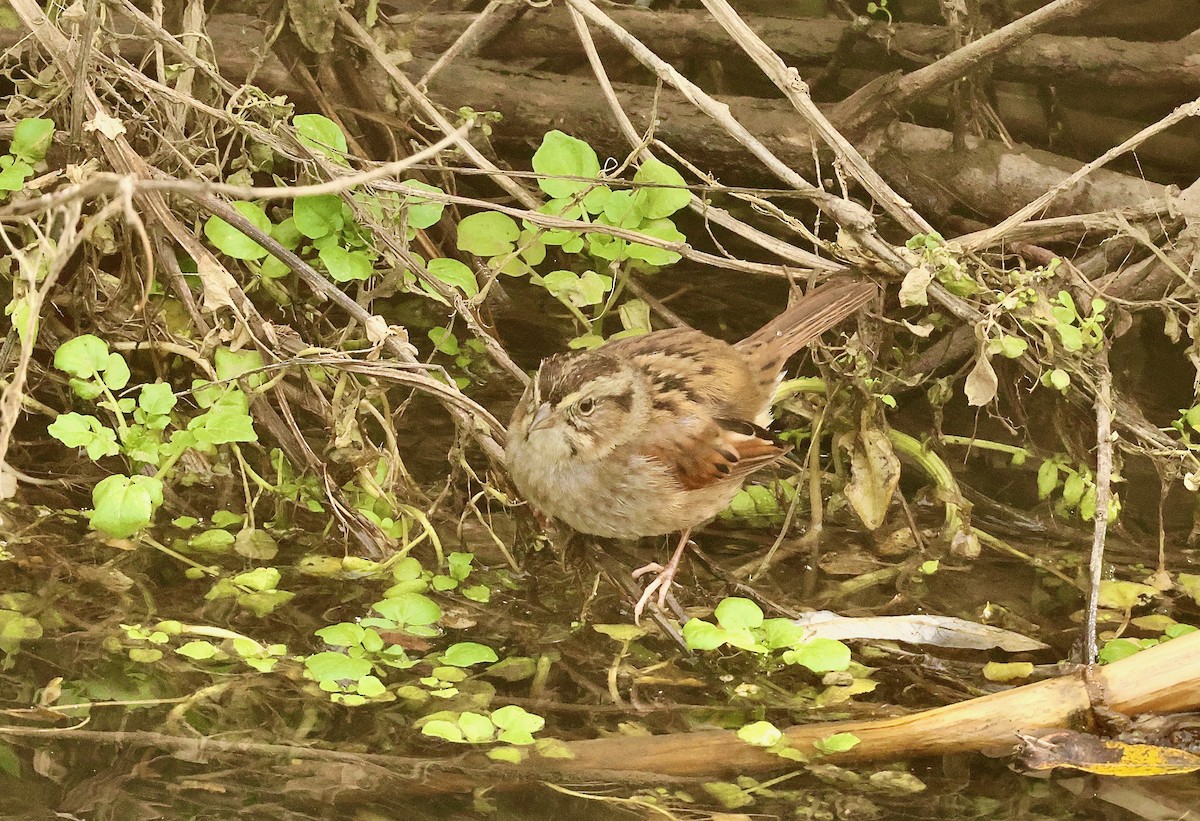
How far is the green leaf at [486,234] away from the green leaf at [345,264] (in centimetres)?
35

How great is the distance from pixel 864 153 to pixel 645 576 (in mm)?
1599

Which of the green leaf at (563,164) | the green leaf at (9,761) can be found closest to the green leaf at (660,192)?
the green leaf at (563,164)

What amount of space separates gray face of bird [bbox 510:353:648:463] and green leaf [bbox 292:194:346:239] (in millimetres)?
667

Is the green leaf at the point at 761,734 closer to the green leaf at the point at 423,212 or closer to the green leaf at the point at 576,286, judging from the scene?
the green leaf at the point at 576,286

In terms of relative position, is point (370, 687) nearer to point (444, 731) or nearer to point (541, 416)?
point (444, 731)

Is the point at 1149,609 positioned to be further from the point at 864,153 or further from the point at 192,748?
the point at 192,748

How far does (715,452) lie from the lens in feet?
10.5

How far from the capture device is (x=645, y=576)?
11.2 ft

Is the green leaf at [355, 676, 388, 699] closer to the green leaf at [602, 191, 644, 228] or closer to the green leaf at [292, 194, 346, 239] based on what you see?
the green leaf at [292, 194, 346, 239]

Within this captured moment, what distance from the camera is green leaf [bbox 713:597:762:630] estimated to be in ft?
9.24

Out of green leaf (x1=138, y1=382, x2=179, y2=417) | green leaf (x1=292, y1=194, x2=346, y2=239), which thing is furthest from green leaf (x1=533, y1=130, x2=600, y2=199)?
green leaf (x1=138, y1=382, x2=179, y2=417)

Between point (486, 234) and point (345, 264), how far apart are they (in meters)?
0.48

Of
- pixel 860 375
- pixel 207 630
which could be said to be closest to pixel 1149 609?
pixel 860 375

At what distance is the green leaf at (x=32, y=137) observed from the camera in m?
3.06
